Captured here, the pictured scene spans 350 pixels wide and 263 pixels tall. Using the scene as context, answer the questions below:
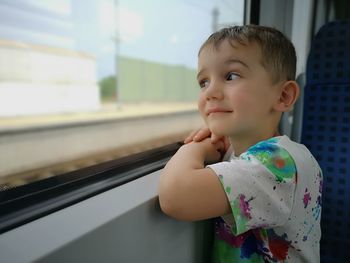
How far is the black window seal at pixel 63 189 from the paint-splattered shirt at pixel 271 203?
28cm

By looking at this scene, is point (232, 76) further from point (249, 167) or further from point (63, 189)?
point (63, 189)

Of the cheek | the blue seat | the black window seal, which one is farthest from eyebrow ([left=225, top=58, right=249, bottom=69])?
the blue seat

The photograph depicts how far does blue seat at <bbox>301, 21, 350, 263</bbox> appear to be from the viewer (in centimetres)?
113

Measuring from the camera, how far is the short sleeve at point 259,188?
0.58m

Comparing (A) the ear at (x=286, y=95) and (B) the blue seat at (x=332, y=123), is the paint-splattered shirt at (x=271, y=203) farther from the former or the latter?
(B) the blue seat at (x=332, y=123)

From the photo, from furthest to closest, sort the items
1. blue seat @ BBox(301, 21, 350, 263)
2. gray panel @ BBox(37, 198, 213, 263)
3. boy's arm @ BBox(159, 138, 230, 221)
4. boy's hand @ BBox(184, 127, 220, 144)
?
blue seat @ BBox(301, 21, 350, 263)
boy's hand @ BBox(184, 127, 220, 144)
boy's arm @ BBox(159, 138, 230, 221)
gray panel @ BBox(37, 198, 213, 263)

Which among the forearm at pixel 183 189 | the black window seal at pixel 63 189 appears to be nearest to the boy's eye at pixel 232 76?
the forearm at pixel 183 189

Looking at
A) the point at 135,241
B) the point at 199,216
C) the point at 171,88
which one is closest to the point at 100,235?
the point at 135,241

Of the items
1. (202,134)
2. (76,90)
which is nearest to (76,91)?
(76,90)

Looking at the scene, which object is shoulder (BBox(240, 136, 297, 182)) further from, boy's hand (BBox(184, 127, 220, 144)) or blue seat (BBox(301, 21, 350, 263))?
blue seat (BBox(301, 21, 350, 263))

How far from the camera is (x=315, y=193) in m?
0.72

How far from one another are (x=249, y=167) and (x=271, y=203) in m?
0.09

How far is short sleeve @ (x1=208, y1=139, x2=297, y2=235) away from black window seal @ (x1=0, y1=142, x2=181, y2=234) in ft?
0.94

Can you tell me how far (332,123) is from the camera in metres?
1.18
